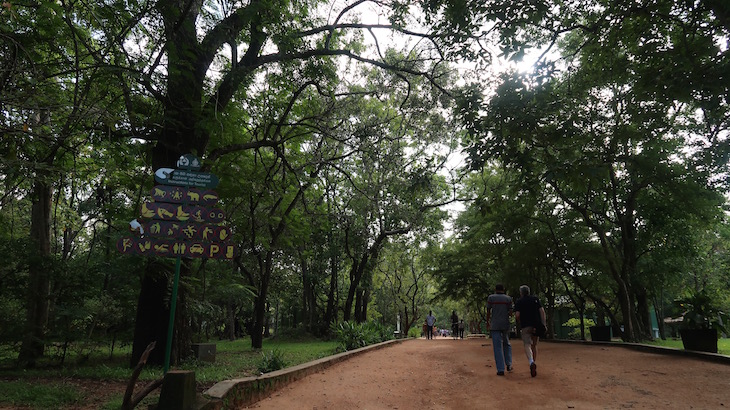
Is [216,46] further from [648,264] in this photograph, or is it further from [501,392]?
[648,264]

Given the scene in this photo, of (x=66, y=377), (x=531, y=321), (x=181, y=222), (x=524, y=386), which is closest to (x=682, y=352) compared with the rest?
(x=531, y=321)

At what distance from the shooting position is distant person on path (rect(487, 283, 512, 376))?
7502 millimetres

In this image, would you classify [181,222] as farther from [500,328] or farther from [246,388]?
[500,328]

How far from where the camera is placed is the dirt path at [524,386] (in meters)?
5.41

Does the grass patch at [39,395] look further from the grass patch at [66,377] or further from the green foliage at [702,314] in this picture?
the green foliage at [702,314]

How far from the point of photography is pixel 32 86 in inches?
194

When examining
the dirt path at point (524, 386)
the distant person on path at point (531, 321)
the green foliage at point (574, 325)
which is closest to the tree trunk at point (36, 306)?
the dirt path at point (524, 386)

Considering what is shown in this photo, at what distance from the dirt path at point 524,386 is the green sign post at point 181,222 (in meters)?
2.23

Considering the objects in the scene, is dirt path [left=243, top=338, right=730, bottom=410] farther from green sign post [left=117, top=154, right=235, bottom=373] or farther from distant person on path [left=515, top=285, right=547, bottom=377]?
green sign post [left=117, top=154, right=235, bottom=373]

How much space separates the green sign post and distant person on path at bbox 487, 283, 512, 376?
4881 mm

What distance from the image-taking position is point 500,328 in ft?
25.3

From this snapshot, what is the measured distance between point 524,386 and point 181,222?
561cm

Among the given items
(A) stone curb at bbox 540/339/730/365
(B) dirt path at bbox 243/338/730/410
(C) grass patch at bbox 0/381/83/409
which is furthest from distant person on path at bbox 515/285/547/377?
(C) grass patch at bbox 0/381/83/409

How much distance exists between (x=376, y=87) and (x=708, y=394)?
38.5 feet
